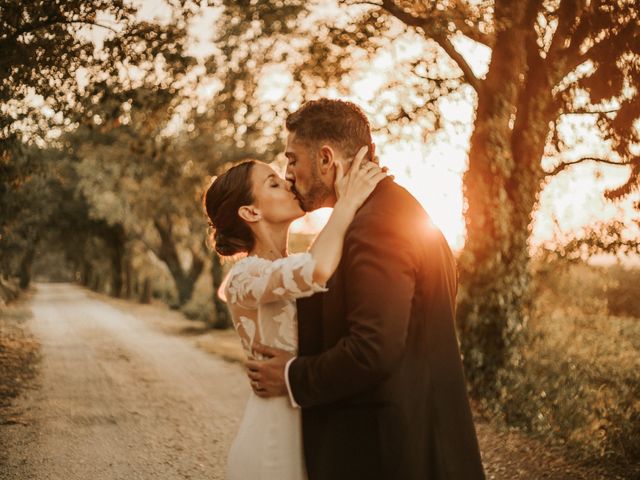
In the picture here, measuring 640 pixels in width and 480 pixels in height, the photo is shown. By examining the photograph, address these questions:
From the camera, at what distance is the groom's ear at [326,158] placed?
2430 millimetres

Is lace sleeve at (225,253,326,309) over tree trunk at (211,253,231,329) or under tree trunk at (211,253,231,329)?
over

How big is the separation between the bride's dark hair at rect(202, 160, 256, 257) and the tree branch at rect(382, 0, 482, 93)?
5925mm

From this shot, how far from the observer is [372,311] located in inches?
77.9

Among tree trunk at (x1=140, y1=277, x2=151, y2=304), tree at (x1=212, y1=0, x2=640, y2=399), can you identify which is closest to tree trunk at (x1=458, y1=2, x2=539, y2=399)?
tree at (x1=212, y1=0, x2=640, y2=399)

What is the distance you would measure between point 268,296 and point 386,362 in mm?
547

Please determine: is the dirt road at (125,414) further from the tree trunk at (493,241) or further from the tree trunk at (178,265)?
the tree trunk at (178,265)

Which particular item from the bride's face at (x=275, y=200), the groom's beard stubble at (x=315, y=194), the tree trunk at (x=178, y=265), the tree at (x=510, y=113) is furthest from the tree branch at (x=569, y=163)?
the tree trunk at (x=178, y=265)

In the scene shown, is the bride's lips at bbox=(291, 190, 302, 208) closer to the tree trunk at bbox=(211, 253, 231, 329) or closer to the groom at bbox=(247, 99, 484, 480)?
the groom at bbox=(247, 99, 484, 480)

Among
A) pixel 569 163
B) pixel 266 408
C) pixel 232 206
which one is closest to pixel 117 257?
pixel 569 163

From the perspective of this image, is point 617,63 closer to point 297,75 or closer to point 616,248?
point 616,248

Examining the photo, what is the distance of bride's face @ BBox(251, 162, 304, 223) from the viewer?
2.76 meters

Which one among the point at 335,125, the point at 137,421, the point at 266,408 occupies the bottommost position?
the point at 137,421

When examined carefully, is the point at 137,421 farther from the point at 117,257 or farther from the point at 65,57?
the point at 117,257

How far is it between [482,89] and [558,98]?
4.22ft
